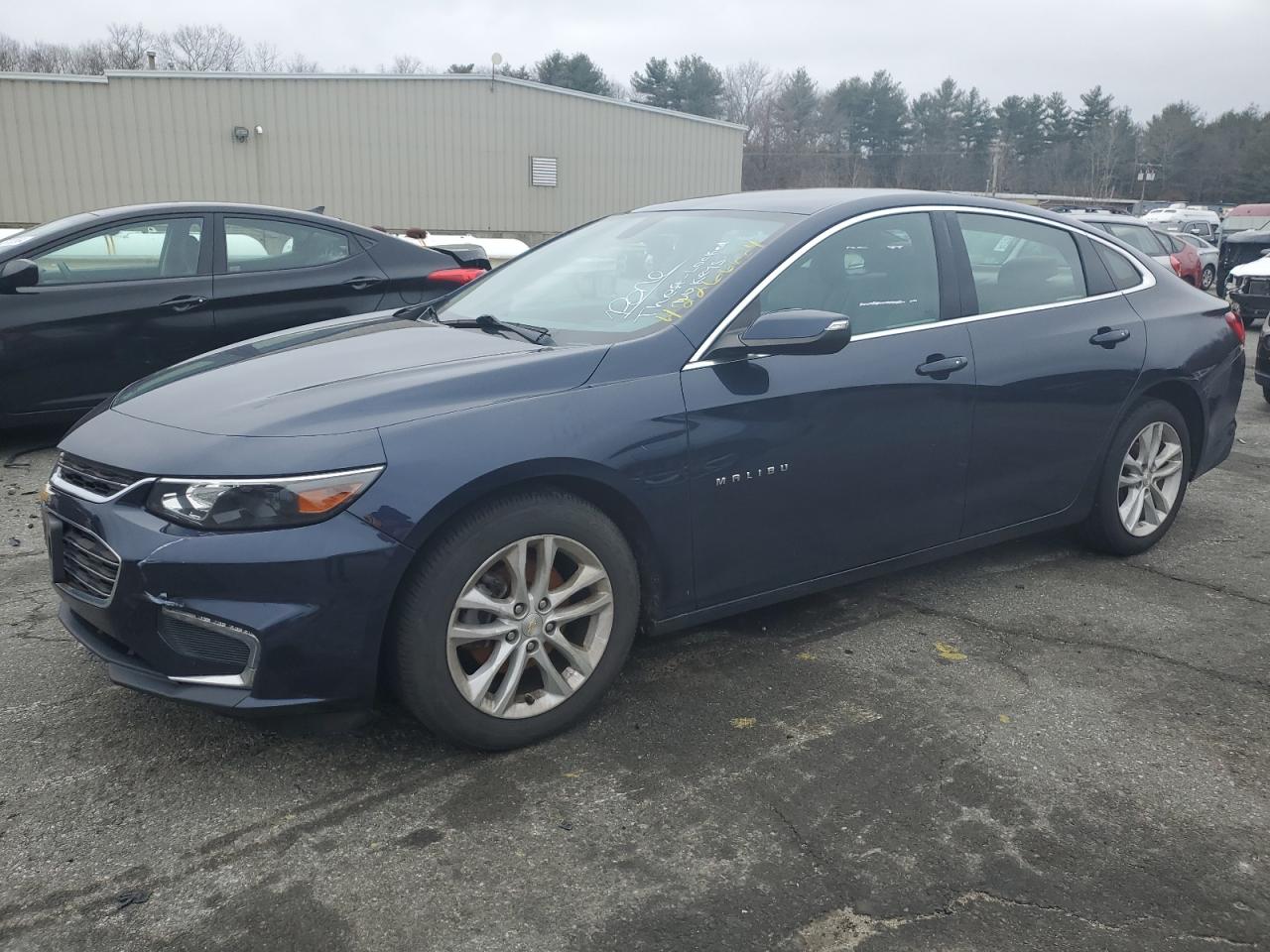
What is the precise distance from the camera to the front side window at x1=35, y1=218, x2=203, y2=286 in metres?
6.24

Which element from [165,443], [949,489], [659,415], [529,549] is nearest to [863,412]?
[949,489]

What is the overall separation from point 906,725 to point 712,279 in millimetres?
1538

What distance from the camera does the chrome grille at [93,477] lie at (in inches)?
112

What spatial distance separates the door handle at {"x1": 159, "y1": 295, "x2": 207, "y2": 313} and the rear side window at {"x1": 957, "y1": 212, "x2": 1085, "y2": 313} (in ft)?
14.7

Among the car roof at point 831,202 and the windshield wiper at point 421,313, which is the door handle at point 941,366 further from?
the windshield wiper at point 421,313

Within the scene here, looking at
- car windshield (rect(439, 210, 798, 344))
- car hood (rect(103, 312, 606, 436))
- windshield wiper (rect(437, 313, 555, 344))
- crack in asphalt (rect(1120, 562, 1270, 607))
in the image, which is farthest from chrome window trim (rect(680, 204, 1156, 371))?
crack in asphalt (rect(1120, 562, 1270, 607))

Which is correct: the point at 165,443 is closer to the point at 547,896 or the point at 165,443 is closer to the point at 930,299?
the point at 547,896

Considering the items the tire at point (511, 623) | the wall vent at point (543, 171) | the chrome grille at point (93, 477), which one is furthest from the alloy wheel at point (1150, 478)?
the wall vent at point (543, 171)

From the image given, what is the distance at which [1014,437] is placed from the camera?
4.12m

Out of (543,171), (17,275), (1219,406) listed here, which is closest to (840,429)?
(1219,406)

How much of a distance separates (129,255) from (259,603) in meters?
4.55

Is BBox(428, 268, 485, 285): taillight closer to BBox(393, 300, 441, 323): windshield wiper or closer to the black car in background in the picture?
the black car in background

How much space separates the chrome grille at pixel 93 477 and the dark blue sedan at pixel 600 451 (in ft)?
0.04

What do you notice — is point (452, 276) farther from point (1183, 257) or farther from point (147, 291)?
point (1183, 257)
